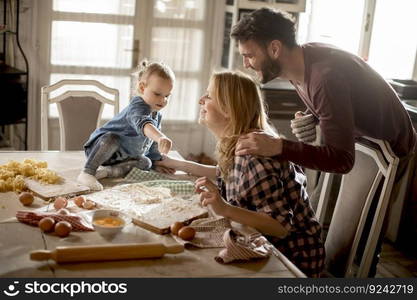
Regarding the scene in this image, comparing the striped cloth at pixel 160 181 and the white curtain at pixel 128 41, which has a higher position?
the white curtain at pixel 128 41

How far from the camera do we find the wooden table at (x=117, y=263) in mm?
1409

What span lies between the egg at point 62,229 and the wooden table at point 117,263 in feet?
0.04

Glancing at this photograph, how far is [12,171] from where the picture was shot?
209 cm

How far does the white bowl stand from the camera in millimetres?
1619

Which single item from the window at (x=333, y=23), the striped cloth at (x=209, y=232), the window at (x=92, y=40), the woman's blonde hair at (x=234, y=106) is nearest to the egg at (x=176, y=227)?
the striped cloth at (x=209, y=232)

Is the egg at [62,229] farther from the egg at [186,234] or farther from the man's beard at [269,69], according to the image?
the man's beard at [269,69]

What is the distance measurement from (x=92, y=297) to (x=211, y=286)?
0.28 meters

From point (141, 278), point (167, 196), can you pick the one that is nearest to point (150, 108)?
point (167, 196)

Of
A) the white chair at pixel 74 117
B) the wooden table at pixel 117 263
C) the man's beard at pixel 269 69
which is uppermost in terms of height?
the man's beard at pixel 269 69

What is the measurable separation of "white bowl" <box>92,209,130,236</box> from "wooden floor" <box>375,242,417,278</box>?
1900mm

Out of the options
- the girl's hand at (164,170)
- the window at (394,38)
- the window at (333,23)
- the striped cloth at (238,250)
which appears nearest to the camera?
the striped cloth at (238,250)

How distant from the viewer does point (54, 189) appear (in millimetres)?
1982

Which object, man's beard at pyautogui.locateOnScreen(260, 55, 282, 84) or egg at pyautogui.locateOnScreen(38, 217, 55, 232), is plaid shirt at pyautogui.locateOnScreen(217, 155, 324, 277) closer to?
man's beard at pyautogui.locateOnScreen(260, 55, 282, 84)

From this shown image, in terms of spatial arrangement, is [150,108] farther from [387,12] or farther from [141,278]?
[387,12]
